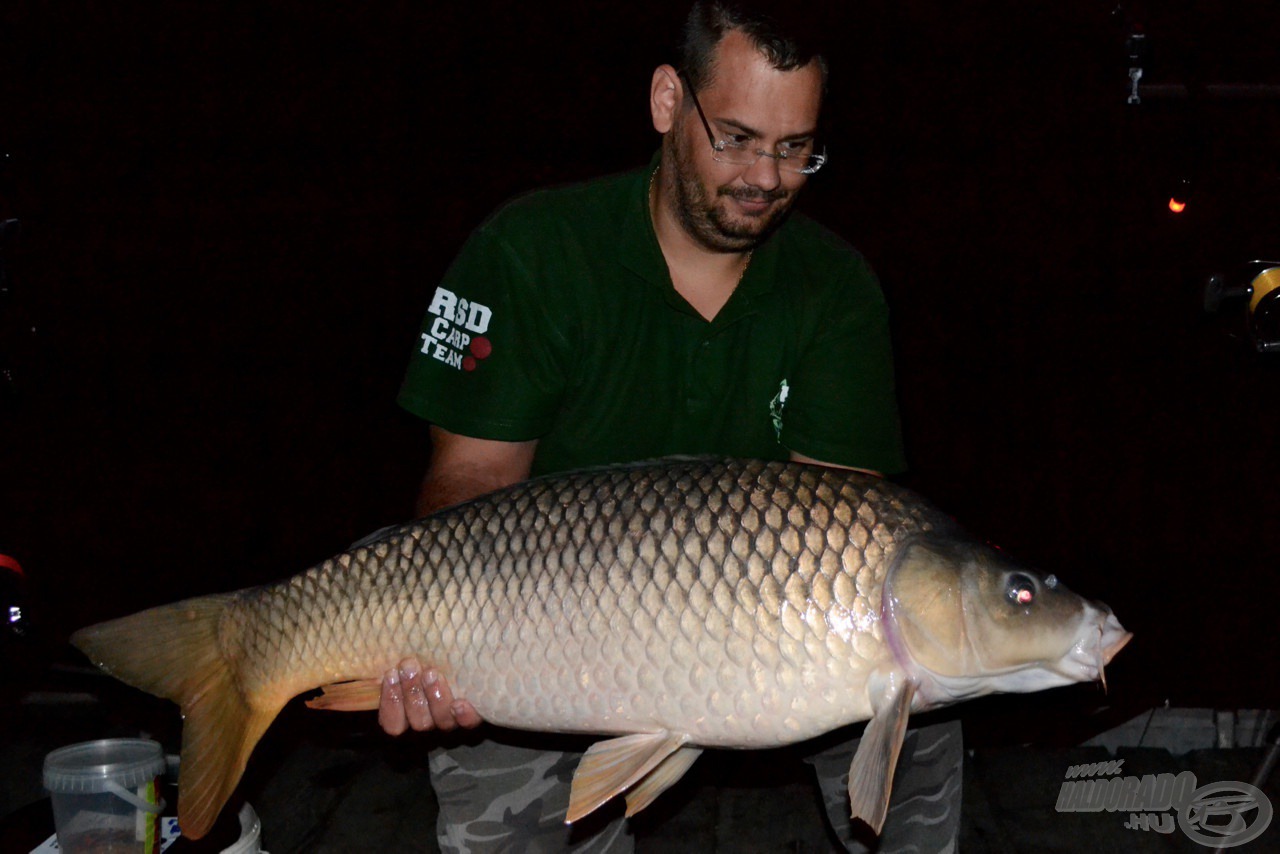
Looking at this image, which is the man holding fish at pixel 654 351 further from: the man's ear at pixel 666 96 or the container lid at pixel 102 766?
the container lid at pixel 102 766

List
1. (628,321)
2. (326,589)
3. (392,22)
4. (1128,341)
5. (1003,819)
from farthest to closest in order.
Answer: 1. (1128,341)
2. (392,22)
3. (1003,819)
4. (628,321)
5. (326,589)

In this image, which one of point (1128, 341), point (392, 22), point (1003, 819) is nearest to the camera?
point (1003, 819)

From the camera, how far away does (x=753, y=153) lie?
5.96 feet

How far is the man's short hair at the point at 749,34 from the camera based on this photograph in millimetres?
1761

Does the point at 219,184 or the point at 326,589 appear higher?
the point at 219,184

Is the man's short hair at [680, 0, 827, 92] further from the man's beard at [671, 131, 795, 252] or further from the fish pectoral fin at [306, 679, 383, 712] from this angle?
the fish pectoral fin at [306, 679, 383, 712]

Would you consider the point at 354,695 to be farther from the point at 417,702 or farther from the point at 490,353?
the point at 490,353

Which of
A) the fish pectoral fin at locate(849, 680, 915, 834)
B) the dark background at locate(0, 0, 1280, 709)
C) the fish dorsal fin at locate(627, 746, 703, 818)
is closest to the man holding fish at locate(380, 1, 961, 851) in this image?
the fish dorsal fin at locate(627, 746, 703, 818)

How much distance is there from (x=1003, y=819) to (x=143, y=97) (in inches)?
122

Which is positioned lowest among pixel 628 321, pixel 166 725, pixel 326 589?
pixel 166 725

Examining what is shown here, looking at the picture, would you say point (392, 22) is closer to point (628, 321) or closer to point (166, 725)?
point (628, 321)

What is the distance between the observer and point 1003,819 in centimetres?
282

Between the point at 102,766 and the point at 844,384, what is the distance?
1.49m

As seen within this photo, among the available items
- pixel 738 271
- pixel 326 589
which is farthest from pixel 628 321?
pixel 326 589
